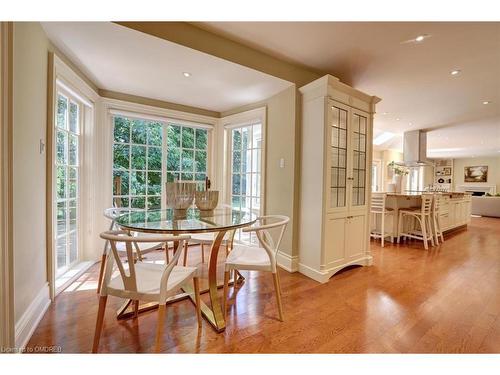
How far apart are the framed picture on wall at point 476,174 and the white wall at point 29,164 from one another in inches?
564

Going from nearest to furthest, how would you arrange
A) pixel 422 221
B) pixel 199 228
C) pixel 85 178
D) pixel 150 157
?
pixel 199 228 → pixel 85 178 → pixel 150 157 → pixel 422 221

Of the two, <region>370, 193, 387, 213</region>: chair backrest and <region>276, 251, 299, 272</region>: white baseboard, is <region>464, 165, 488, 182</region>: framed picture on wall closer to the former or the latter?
<region>370, 193, 387, 213</region>: chair backrest

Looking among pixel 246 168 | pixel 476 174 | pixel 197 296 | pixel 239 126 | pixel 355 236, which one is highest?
pixel 239 126

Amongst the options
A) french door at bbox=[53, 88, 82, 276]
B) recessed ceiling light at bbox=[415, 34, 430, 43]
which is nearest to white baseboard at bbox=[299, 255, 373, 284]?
recessed ceiling light at bbox=[415, 34, 430, 43]

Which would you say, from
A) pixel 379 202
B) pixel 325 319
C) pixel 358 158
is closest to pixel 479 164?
pixel 379 202

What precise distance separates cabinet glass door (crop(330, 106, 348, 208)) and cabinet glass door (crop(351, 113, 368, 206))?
16cm

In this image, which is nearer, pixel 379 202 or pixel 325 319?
pixel 325 319

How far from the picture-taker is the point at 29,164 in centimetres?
160

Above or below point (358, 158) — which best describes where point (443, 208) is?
below

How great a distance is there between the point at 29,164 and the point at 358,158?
10.3 feet

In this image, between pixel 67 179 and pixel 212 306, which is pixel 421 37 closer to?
pixel 212 306

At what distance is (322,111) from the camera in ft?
8.14
